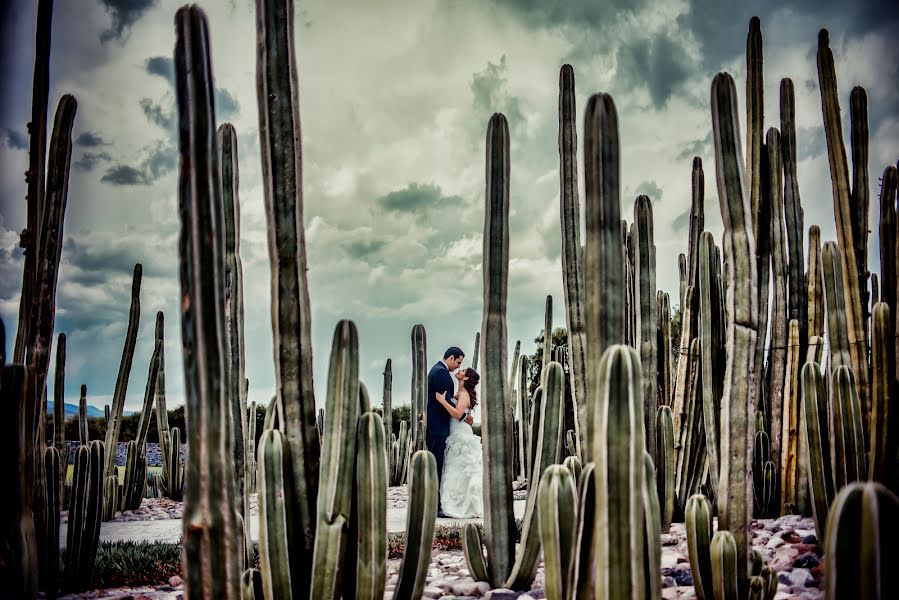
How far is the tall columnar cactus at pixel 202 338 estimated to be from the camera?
1749 millimetres

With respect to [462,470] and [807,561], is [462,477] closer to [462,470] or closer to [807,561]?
[462,470]

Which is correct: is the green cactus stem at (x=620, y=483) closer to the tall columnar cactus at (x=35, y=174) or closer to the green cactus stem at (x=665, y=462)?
the green cactus stem at (x=665, y=462)

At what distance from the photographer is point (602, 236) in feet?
6.91

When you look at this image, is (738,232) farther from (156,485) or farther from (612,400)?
(156,485)

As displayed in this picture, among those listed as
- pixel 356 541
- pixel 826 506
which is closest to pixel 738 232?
→ pixel 826 506

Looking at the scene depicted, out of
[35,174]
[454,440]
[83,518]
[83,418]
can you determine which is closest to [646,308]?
[35,174]

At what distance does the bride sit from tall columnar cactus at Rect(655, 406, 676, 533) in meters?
2.92

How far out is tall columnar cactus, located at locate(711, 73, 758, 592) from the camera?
7.61ft

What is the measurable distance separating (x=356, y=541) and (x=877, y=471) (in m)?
2.42

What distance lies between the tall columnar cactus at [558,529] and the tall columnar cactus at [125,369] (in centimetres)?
466

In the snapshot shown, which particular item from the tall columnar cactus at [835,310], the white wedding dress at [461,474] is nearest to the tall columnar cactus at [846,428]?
the tall columnar cactus at [835,310]

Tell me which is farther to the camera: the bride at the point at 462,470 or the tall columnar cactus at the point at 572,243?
the bride at the point at 462,470

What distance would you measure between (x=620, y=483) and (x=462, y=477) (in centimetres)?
525

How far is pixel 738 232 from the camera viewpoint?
94.0 inches
